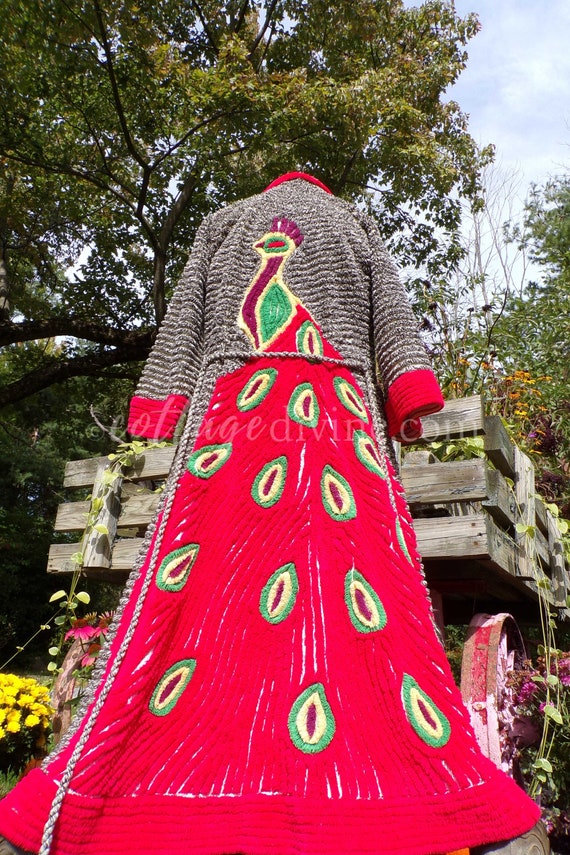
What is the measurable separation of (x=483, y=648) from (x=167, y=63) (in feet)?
19.6

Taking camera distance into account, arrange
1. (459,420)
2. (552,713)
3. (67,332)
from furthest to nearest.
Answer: (67,332) → (459,420) → (552,713)

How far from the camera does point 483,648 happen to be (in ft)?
7.53

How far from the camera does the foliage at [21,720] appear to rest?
3.42 meters

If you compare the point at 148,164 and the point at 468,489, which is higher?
the point at 148,164

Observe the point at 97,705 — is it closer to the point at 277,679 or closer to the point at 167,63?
the point at 277,679

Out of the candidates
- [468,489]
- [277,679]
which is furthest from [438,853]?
[468,489]

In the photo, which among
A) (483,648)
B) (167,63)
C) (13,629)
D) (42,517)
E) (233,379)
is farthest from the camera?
(42,517)

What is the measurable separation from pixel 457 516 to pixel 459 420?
37 cm

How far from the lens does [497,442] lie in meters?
2.54

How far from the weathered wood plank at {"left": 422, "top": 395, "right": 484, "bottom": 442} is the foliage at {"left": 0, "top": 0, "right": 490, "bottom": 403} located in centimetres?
437

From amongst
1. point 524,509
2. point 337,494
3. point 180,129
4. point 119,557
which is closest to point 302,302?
point 337,494

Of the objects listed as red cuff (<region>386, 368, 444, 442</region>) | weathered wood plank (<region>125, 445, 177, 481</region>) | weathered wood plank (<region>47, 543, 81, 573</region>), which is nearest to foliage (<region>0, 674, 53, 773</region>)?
weathered wood plank (<region>47, 543, 81, 573</region>)

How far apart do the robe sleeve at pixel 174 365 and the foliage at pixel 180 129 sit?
441 cm

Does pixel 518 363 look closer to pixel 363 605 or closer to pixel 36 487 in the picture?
pixel 363 605
